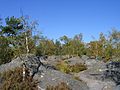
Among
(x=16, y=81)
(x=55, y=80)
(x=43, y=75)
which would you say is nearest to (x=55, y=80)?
(x=55, y=80)

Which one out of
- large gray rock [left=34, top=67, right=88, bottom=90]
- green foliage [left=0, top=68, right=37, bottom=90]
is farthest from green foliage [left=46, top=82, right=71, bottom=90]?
green foliage [left=0, top=68, right=37, bottom=90]

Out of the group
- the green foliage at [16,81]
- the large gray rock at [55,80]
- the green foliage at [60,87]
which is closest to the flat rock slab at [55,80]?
the large gray rock at [55,80]

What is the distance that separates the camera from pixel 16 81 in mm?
18078

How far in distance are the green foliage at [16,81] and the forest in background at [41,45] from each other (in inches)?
63.5

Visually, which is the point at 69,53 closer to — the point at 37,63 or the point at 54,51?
Result: the point at 54,51

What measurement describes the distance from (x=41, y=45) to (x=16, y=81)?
16584mm

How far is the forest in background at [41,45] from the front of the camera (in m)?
19.4

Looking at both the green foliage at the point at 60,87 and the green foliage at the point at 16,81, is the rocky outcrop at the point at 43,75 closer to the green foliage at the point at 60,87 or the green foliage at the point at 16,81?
the green foliage at the point at 60,87

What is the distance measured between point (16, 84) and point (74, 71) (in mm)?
9729

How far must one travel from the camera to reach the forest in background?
1938 centimetres

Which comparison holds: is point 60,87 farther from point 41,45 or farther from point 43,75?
point 41,45

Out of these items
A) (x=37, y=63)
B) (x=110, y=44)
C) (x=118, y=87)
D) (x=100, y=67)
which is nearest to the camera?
(x=118, y=87)

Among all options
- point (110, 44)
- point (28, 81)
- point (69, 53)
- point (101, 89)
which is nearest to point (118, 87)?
point (101, 89)

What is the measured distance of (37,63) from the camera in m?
21.6
